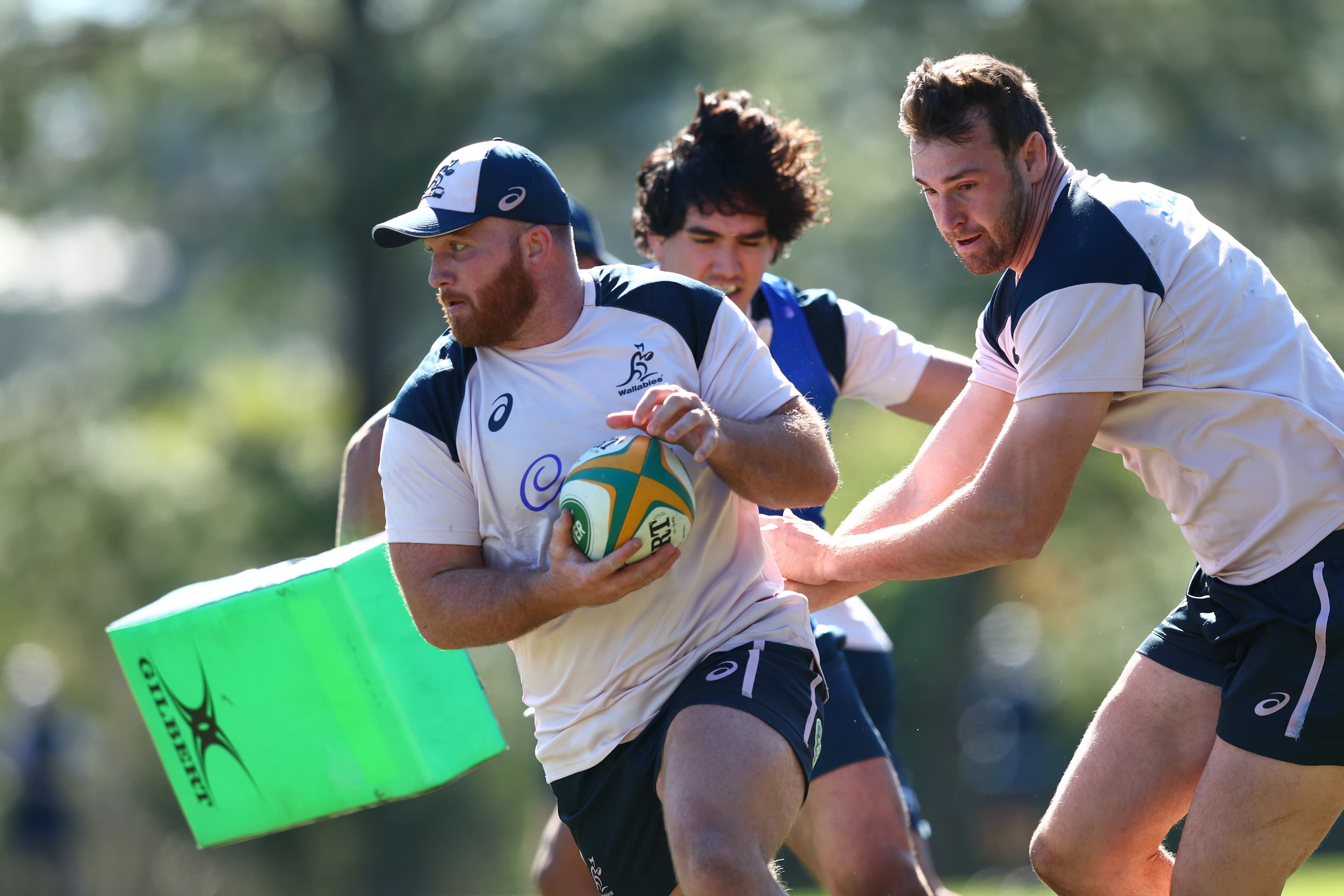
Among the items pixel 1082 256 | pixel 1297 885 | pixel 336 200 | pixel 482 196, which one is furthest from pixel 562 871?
pixel 336 200

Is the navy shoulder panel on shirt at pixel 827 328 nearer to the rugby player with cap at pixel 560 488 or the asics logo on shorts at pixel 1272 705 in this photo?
the rugby player with cap at pixel 560 488

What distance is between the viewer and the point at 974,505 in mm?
3932

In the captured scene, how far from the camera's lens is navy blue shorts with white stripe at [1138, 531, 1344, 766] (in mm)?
3646

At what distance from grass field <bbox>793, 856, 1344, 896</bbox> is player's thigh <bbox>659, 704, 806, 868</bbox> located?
14.9ft

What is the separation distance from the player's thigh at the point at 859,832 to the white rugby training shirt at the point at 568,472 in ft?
3.48

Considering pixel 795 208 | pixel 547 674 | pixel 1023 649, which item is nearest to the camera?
pixel 547 674

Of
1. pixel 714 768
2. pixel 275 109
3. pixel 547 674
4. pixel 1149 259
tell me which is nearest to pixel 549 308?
pixel 547 674

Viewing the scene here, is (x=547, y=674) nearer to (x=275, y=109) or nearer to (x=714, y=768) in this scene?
(x=714, y=768)

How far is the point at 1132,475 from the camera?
59.0 ft

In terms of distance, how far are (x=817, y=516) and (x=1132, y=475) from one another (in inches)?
546

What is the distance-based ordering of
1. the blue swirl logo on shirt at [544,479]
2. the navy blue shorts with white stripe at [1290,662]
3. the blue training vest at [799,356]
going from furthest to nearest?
the blue training vest at [799,356] < the blue swirl logo on shirt at [544,479] < the navy blue shorts with white stripe at [1290,662]

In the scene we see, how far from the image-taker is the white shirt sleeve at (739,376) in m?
3.96

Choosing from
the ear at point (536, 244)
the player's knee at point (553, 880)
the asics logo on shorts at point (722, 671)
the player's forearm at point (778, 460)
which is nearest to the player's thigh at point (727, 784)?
the asics logo on shorts at point (722, 671)

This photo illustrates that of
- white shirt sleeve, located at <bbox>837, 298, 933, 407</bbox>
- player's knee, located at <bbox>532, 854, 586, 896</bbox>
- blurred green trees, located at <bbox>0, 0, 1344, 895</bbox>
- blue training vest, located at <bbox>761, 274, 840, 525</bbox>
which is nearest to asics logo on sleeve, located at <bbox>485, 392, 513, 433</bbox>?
blue training vest, located at <bbox>761, 274, 840, 525</bbox>
